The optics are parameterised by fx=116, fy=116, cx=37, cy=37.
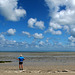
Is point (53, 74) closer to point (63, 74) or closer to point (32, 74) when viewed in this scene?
point (63, 74)

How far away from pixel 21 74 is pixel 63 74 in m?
5.26

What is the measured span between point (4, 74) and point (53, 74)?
6.12 m

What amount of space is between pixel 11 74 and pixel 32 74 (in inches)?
104

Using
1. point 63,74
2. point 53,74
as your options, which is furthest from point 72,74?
point 53,74

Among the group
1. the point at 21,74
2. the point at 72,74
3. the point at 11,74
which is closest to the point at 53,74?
the point at 72,74

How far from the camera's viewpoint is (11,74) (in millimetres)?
14609

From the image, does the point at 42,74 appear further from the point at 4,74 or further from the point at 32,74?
the point at 4,74

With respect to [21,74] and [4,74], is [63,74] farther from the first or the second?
[4,74]

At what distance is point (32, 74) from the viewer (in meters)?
14.6

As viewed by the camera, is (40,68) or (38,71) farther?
(40,68)

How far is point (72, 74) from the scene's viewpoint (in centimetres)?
1454

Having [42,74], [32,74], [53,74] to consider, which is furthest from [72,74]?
[32,74]

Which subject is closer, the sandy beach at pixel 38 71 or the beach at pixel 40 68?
the sandy beach at pixel 38 71

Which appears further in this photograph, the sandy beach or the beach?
the beach
